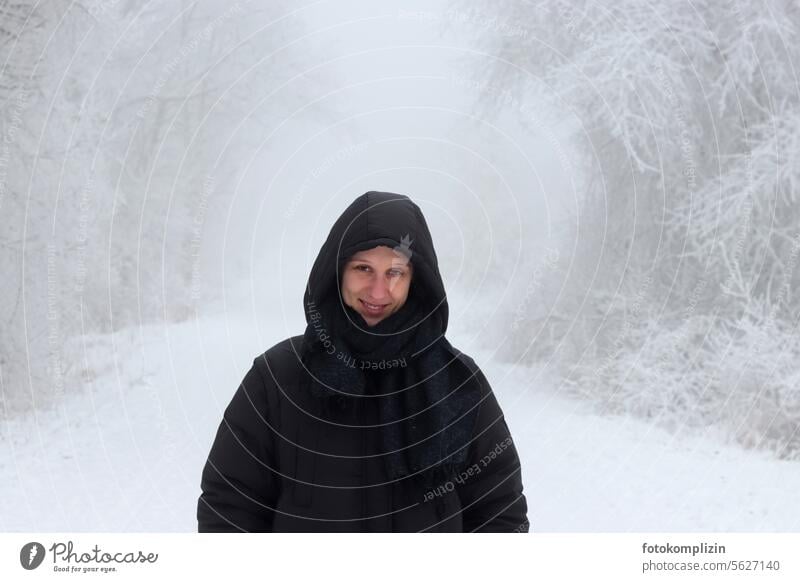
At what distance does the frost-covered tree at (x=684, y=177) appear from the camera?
5879mm

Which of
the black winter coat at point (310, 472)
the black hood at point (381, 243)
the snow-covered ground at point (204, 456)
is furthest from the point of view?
the snow-covered ground at point (204, 456)

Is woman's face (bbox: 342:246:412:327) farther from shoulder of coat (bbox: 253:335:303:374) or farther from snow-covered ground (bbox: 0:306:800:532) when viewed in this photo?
snow-covered ground (bbox: 0:306:800:532)

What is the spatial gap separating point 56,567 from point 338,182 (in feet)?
8.05

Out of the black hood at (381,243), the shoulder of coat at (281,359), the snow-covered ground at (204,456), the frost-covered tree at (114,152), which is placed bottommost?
the snow-covered ground at (204,456)

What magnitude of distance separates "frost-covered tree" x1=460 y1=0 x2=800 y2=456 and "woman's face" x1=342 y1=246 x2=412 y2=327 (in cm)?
374

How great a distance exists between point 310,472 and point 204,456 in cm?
283

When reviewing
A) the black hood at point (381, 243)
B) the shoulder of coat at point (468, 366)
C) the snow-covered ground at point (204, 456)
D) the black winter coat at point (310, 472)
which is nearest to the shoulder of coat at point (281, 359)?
the black winter coat at point (310, 472)

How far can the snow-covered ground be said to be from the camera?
4711 millimetres

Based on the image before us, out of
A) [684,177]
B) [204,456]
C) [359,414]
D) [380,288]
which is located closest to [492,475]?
[359,414]

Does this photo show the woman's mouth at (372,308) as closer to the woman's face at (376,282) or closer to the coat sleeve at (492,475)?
the woman's face at (376,282)

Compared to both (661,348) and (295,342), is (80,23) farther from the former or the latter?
(661,348)

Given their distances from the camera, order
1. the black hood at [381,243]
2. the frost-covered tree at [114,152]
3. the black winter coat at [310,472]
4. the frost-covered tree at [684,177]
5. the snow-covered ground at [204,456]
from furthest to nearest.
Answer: the frost-covered tree at [684,177] → the frost-covered tree at [114,152] → the snow-covered ground at [204,456] → the black winter coat at [310,472] → the black hood at [381,243]

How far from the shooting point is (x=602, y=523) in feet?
15.9

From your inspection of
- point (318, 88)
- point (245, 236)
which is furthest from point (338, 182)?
point (245, 236)
